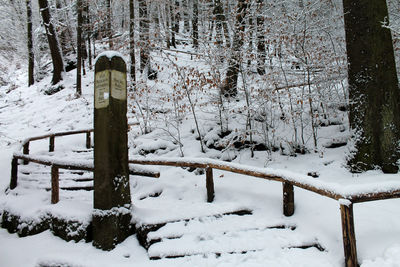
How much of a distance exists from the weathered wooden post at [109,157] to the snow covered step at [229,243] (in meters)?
0.70

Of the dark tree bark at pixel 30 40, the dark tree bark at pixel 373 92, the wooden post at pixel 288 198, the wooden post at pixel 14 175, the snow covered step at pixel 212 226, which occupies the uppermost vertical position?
the dark tree bark at pixel 30 40

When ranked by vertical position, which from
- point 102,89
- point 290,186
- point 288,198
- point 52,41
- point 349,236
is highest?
point 52,41

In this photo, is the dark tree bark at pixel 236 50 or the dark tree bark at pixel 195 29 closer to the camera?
the dark tree bark at pixel 236 50

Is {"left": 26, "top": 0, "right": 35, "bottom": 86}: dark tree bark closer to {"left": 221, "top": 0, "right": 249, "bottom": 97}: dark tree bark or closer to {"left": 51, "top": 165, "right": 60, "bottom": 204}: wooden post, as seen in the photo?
{"left": 221, "top": 0, "right": 249, "bottom": 97}: dark tree bark

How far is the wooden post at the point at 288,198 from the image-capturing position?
3.90 meters

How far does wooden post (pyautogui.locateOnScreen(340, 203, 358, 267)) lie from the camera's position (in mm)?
2746

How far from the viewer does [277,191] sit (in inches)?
188

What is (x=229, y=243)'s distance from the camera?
350cm

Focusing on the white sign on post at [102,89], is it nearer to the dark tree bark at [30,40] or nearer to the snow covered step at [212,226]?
the snow covered step at [212,226]

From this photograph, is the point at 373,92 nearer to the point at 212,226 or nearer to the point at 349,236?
the point at 349,236

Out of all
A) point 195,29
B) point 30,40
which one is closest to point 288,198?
point 195,29

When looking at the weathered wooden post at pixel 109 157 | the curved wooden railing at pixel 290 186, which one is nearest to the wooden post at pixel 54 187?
the curved wooden railing at pixel 290 186

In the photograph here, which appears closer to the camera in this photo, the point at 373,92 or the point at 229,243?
the point at 229,243

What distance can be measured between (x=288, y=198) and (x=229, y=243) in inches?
45.4
